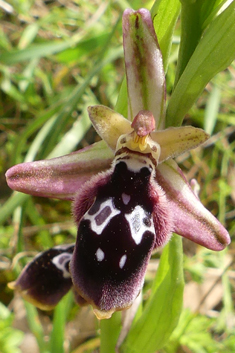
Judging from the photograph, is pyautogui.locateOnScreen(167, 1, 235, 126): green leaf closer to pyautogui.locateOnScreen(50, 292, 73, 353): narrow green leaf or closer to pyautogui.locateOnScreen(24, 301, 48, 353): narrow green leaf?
pyautogui.locateOnScreen(50, 292, 73, 353): narrow green leaf

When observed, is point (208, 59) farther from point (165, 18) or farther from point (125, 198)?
point (125, 198)

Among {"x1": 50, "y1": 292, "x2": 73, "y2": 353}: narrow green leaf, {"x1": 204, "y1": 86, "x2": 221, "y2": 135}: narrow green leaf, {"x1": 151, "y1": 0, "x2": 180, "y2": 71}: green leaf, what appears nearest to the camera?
{"x1": 151, "y1": 0, "x2": 180, "y2": 71}: green leaf

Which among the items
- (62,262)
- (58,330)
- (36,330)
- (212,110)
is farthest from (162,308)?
(212,110)

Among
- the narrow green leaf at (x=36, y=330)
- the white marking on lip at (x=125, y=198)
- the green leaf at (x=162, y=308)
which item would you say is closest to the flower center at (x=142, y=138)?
the white marking on lip at (x=125, y=198)

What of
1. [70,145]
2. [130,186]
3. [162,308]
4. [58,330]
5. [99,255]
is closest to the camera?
[99,255]

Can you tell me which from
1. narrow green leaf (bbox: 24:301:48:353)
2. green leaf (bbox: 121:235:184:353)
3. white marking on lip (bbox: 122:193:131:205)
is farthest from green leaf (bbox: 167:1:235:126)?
narrow green leaf (bbox: 24:301:48:353)

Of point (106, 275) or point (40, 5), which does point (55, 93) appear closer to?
point (40, 5)

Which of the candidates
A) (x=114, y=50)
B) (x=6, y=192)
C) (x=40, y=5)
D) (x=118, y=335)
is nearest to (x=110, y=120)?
(x=118, y=335)
